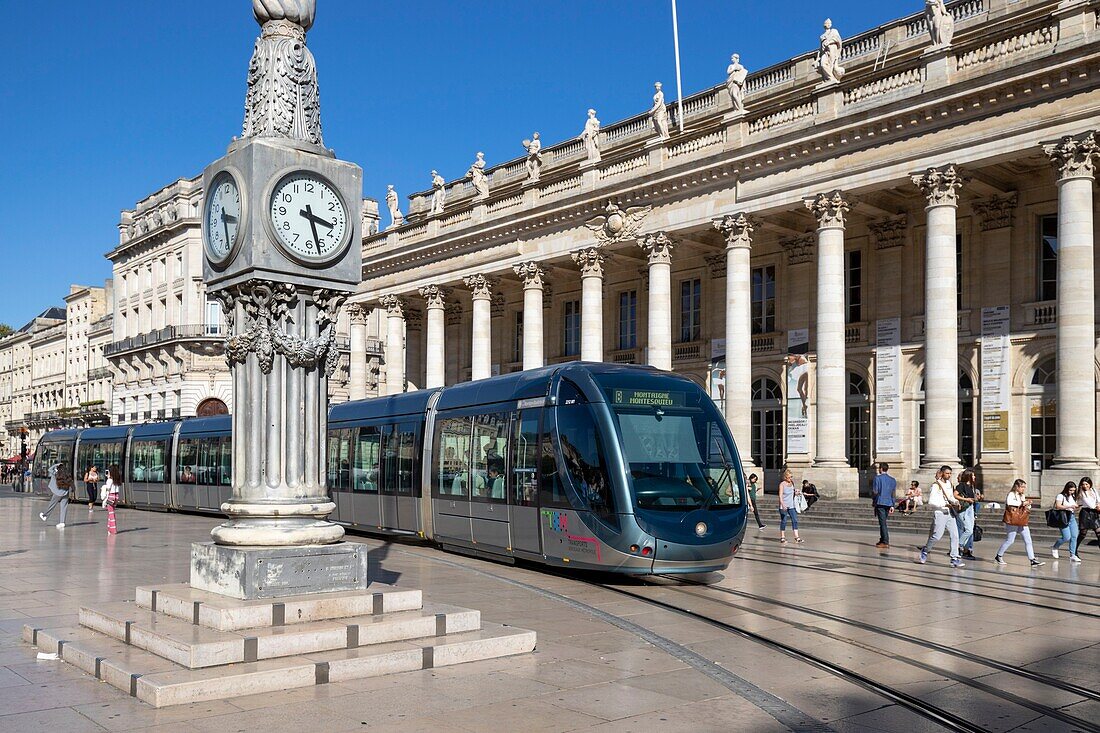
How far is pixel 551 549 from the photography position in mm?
16094

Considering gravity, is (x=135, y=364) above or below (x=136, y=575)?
above

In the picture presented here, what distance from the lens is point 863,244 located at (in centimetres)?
3372

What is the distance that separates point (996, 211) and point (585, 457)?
66.0ft

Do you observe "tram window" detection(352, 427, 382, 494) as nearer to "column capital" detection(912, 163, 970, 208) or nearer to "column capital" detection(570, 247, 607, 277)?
"column capital" detection(912, 163, 970, 208)

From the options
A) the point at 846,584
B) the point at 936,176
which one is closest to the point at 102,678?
the point at 846,584

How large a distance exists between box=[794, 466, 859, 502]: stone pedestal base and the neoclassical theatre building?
0.26 ft

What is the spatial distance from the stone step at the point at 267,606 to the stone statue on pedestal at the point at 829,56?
25.1m

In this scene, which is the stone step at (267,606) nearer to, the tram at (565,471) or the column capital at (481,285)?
the tram at (565,471)

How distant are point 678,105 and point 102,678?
33650mm

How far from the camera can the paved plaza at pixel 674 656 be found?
6.94m

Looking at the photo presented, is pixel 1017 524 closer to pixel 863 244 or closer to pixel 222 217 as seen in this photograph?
pixel 222 217

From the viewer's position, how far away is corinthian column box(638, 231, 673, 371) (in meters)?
35.6

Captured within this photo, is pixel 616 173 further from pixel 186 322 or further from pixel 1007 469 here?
pixel 186 322

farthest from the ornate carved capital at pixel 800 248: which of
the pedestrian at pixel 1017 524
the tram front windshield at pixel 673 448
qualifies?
the tram front windshield at pixel 673 448
